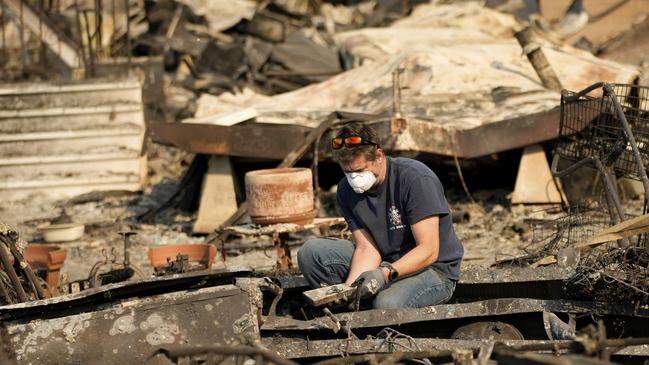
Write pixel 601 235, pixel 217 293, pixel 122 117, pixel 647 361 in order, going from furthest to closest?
pixel 122 117 → pixel 601 235 → pixel 217 293 → pixel 647 361

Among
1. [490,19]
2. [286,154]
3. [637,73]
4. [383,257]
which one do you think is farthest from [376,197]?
[490,19]

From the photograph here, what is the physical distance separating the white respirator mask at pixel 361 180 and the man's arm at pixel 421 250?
0.36 meters

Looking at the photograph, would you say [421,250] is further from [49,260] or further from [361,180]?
[49,260]

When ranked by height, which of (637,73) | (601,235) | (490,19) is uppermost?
(490,19)

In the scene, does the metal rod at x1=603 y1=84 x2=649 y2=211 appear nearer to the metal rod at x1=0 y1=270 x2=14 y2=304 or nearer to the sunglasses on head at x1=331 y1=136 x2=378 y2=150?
the sunglasses on head at x1=331 y1=136 x2=378 y2=150

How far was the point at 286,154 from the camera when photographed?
10.6 m

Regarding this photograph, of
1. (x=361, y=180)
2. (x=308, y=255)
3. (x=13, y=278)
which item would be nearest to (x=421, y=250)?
(x=361, y=180)

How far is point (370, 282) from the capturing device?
5516 millimetres

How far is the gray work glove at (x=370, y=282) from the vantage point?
5.50 m

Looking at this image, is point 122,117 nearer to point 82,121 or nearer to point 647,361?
point 82,121

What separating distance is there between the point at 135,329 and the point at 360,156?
1.58 metres

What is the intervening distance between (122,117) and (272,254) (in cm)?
427

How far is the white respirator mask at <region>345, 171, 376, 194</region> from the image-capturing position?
579 cm

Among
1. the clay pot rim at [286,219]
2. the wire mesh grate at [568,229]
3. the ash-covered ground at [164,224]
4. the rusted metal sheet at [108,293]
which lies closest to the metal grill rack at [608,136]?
the wire mesh grate at [568,229]
